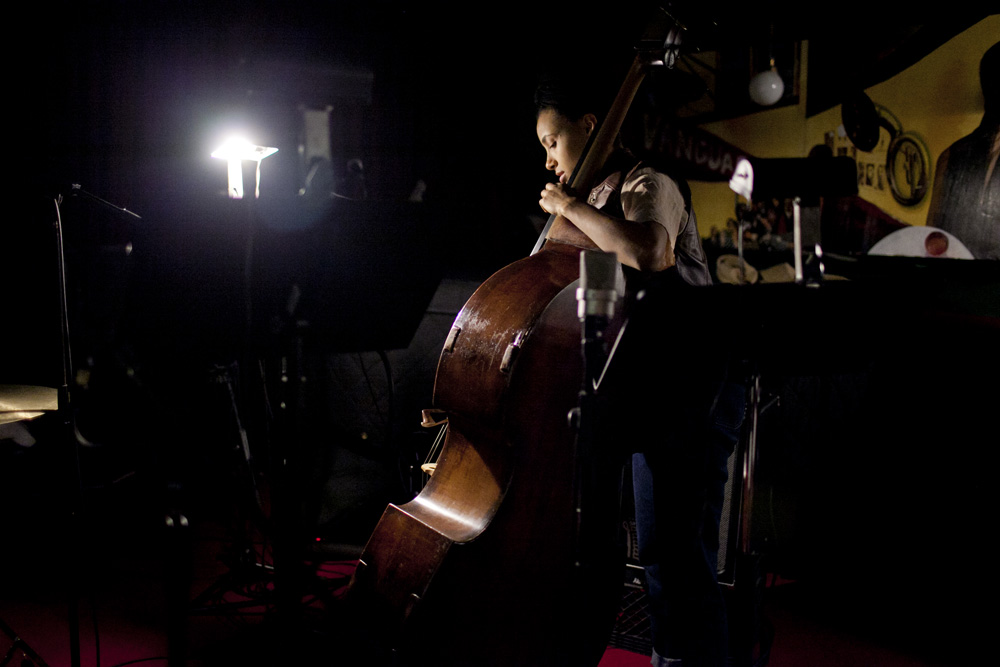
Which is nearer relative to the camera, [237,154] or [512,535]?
[512,535]

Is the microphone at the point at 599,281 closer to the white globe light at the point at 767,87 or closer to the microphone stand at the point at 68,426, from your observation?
the microphone stand at the point at 68,426

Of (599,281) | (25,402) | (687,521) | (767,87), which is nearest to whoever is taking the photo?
(599,281)

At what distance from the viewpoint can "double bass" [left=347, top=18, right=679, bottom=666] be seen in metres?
1.63

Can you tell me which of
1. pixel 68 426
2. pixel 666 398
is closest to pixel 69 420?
pixel 68 426

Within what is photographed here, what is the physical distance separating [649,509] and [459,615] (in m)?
0.55

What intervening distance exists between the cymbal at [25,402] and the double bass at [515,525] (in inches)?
39.1

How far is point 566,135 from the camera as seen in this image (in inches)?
77.0

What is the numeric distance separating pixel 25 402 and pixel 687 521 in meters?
1.87

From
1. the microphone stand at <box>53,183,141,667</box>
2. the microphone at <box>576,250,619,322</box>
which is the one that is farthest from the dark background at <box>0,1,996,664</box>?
the microphone at <box>576,250,619,322</box>

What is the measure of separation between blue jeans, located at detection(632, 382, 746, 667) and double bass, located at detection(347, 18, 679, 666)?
0.41ft

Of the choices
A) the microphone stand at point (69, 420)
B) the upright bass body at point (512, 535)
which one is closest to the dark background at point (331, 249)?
the microphone stand at point (69, 420)

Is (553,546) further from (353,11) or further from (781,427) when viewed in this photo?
(353,11)

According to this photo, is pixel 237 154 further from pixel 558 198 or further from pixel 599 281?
pixel 599 281

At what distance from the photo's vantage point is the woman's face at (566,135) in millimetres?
1952
